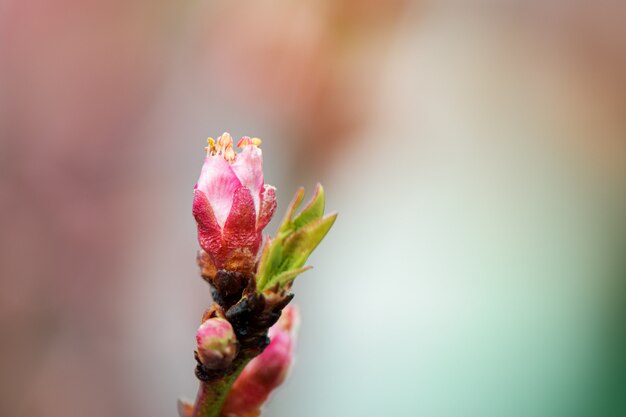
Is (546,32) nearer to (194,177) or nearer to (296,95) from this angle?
(296,95)

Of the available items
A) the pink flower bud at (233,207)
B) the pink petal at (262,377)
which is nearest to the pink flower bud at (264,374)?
the pink petal at (262,377)

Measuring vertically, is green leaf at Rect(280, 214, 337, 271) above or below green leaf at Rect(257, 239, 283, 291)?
above

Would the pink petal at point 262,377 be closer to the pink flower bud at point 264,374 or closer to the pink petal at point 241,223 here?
the pink flower bud at point 264,374

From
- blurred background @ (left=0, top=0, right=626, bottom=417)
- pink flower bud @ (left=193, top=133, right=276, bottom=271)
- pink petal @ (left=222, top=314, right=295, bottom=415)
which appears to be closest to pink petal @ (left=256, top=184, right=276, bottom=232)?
pink flower bud @ (left=193, top=133, right=276, bottom=271)

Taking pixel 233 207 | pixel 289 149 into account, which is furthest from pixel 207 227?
pixel 289 149

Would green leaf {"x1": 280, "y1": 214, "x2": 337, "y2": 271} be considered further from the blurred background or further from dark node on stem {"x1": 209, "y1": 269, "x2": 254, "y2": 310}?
the blurred background

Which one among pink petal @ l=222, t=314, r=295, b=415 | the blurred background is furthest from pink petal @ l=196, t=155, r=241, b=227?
the blurred background

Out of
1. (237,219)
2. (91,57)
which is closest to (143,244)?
(91,57)

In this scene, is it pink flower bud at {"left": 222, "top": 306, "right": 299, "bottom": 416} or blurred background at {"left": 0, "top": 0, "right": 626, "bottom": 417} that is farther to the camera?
blurred background at {"left": 0, "top": 0, "right": 626, "bottom": 417}
